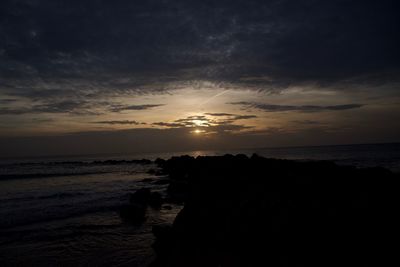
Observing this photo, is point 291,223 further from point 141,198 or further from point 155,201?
point 141,198

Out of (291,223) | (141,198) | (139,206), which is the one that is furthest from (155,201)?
(291,223)

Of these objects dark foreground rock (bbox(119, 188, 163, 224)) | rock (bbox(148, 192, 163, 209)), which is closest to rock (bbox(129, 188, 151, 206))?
dark foreground rock (bbox(119, 188, 163, 224))

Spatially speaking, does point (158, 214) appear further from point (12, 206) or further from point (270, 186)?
point (12, 206)

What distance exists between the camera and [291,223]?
20.7 feet

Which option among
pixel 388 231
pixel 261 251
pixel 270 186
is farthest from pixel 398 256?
pixel 270 186

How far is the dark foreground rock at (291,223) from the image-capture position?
5523 mm

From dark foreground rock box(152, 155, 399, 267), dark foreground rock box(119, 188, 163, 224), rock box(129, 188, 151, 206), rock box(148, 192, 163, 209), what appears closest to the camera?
dark foreground rock box(152, 155, 399, 267)

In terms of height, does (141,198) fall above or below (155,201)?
above

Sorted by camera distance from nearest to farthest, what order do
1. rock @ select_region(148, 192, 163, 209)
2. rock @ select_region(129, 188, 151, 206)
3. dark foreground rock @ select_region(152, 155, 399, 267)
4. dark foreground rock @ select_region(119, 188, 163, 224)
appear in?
dark foreground rock @ select_region(152, 155, 399, 267) → dark foreground rock @ select_region(119, 188, 163, 224) → rock @ select_region(148, 192, 163, 209) → rock @ select_region(129, 188, 151, 206)

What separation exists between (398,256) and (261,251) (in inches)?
99.5

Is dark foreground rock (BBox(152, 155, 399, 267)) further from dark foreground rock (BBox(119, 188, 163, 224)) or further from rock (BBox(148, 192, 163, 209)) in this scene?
rock (BBox(148, 192, 163, 209))

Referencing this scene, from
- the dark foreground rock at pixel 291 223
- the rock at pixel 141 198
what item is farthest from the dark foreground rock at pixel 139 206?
the dark foreground rock at pixel 291 223

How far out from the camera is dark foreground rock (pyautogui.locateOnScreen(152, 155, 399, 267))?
5.52 m

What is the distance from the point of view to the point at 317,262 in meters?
5.45
